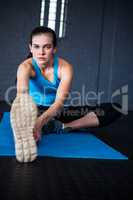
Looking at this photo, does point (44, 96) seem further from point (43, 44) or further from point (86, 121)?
point (43, 44)

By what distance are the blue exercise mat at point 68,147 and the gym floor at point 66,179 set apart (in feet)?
0.24

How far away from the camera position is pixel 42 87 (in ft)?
6.92

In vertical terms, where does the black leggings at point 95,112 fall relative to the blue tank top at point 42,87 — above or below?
below

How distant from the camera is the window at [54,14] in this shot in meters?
4.61

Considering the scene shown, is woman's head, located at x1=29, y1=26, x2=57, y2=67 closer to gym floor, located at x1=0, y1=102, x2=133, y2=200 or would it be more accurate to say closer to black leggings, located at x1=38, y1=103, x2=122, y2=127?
black leggings, located at x1=38, y1=103, x2=122, y2=127

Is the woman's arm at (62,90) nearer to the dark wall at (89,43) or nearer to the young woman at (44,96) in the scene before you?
the young woman at (44,96)

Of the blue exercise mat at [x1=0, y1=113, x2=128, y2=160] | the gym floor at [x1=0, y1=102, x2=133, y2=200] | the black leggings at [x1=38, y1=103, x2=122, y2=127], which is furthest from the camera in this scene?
the black leggings at [x1=38, y1=103, x2=122, y2=127]

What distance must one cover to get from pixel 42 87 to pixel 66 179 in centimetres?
93

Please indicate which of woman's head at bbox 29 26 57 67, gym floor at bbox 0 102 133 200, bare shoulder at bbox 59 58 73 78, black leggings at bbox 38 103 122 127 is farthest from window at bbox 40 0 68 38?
gym floor at bbox 0 102 133 200

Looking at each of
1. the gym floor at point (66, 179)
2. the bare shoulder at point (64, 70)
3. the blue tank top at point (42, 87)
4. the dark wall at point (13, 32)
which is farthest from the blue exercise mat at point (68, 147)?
the dark wall at point (13, 32)

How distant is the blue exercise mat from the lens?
1637 millimetres

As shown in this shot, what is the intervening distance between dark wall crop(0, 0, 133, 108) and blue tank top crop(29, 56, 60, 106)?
8.62 feet

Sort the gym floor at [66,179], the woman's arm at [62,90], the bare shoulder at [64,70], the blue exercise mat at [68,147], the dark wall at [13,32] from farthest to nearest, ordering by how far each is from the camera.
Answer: the dark wall at [13,32]
the bare shoulder at [64,70]
the woman's arm at [62,90]
the blue exercise mat at [68,147]
the gym floor at [66,179]

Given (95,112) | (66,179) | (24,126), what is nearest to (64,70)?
(95,112)
